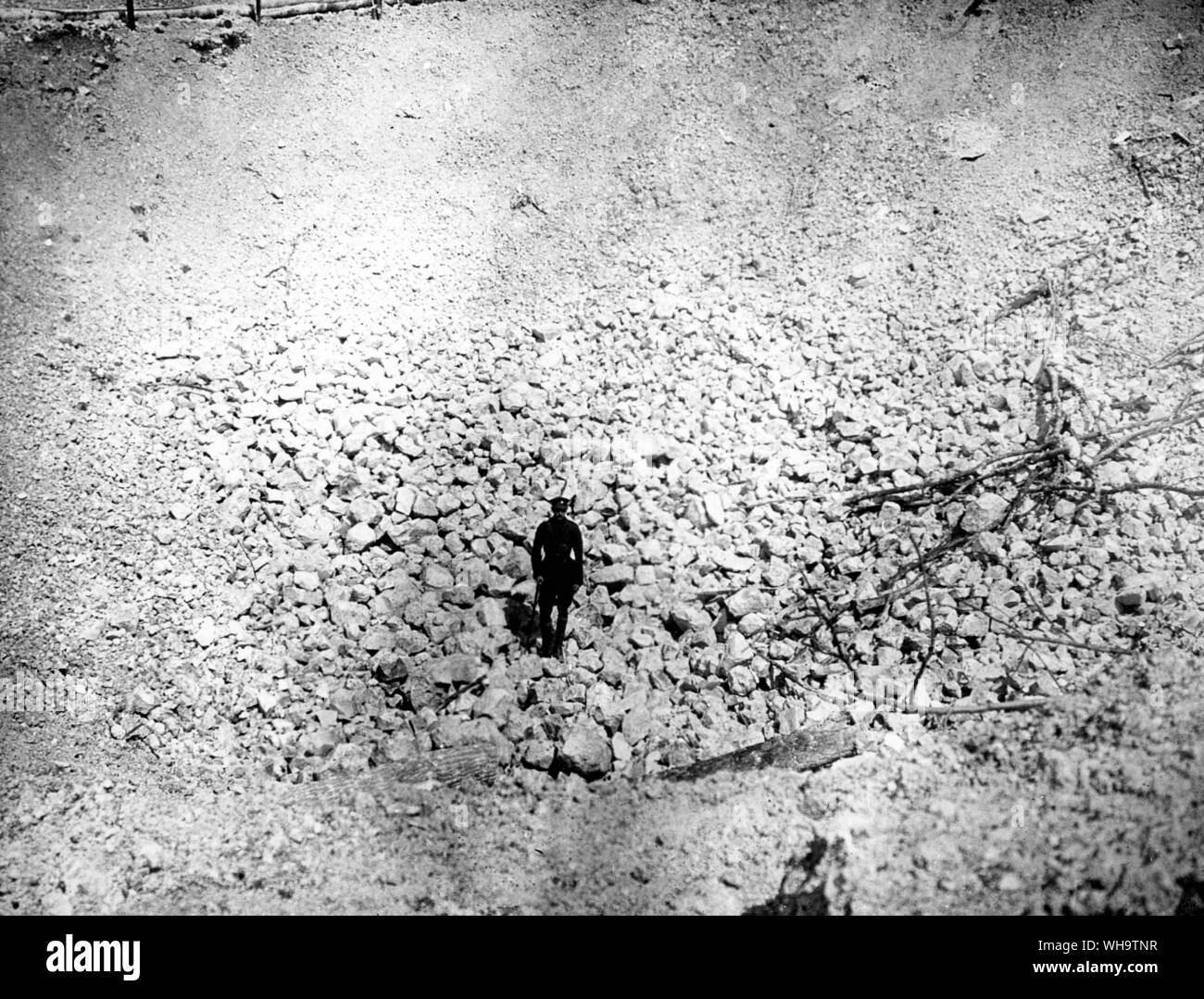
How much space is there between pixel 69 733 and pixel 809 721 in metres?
5.18

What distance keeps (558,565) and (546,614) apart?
15.4 inches

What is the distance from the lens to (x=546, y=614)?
219 inches

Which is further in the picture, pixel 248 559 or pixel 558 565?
pixel 248 559

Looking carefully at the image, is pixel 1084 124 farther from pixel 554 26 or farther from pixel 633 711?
pixel 633 711

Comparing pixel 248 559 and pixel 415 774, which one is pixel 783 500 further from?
pixel 248 559

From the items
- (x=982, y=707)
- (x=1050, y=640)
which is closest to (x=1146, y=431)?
(x=1050, y=640)

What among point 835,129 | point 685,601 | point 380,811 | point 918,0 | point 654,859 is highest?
point 918,0

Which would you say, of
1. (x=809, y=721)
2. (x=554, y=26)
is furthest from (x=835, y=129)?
(x=809, y=721)

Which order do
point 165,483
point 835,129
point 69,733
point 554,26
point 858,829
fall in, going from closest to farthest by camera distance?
point 858,829
point 69,733
point 165,483
point 835,129
point 554,26

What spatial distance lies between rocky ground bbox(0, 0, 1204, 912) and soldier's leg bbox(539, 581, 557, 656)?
0.15m

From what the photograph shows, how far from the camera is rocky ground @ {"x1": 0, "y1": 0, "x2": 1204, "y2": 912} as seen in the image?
14.8 feet

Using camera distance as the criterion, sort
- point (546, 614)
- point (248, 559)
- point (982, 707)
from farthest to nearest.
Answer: point (248, 559), point (546, 614), point (982, 707)

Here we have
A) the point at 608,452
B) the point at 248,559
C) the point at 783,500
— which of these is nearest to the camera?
the point at 783,500

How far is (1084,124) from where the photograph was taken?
7.78 m
